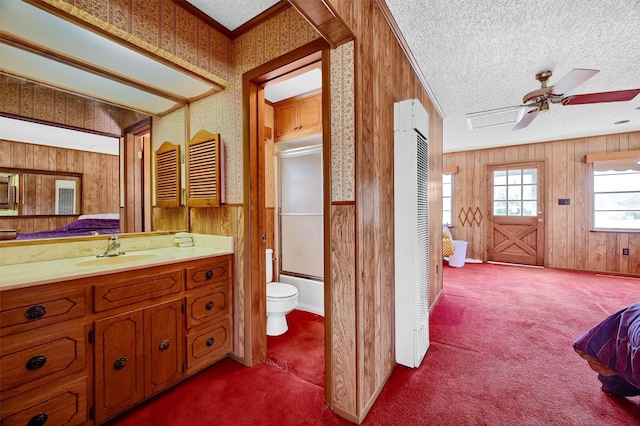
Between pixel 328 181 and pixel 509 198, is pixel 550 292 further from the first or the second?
pixel 328 181

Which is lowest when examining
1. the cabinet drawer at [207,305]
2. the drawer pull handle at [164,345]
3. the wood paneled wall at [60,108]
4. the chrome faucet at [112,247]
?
the drawer pull handle at [164,345]

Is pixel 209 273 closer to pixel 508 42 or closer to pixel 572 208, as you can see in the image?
pixel 508 42

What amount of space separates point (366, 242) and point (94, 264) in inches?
65.9

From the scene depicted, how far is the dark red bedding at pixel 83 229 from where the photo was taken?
1572 millimetres

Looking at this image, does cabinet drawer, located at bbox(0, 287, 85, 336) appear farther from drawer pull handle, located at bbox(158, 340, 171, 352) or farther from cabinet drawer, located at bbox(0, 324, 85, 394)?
drawer pull handle, located at bbox(158, 340, 171, 352)

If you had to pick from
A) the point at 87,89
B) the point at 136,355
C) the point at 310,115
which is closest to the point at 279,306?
the point at 136,355

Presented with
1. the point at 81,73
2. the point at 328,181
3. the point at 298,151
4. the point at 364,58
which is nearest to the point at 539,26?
the point at 364,58

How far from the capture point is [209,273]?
191 cm

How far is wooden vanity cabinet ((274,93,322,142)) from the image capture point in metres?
2.91

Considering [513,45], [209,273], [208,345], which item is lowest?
[208,345]

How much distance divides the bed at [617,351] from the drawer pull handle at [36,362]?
2.79 metres

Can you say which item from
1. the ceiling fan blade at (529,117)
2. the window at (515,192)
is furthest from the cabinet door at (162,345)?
the window at (515,192)

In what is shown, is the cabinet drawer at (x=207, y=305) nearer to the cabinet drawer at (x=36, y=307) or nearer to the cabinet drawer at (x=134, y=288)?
the cabinet drawer at (x=134, y=288)

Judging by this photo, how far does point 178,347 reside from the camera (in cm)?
170
